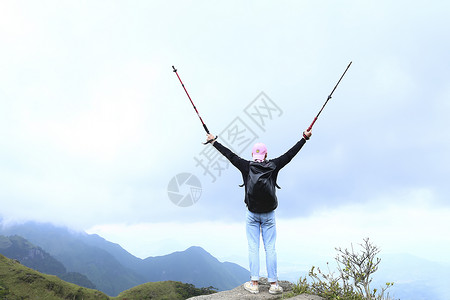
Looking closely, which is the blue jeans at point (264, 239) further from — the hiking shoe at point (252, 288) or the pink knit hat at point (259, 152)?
the pink knit hat at point (259, 152)

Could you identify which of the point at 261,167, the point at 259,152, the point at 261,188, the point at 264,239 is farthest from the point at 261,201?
the point at 259,152

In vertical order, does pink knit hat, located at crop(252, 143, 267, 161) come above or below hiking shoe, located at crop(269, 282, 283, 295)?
above

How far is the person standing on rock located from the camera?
26.9ft

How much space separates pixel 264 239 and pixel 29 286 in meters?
37.2

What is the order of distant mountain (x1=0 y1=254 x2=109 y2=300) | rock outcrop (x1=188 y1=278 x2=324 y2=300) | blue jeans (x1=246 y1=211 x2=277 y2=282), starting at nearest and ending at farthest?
rock outcrop (x1=188 y1=278 x2=324 y2=300), blue jeans (x1=246 y1=211 x2=277 y2=282), distant mountain (x1=0 y1=254 x2=109 y2=300)

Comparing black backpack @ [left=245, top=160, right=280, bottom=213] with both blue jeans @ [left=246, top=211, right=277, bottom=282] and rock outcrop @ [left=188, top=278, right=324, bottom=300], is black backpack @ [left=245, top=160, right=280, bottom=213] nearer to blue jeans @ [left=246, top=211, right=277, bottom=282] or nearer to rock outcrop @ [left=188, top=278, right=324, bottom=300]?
blue jeans @ [left=246, top=211, right=277, bottom=282]

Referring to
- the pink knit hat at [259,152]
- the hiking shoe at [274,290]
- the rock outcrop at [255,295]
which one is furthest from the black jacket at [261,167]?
the rock outcrop at [255,295]

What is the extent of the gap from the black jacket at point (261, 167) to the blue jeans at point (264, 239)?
283 millimetres

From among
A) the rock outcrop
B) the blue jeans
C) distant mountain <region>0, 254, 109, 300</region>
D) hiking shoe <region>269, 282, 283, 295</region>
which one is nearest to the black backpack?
the blue jeans

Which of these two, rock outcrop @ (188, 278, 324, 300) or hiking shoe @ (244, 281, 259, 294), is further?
hiking shoe @ (244, 281, 259, 294)

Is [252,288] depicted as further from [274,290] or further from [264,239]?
[264,239]

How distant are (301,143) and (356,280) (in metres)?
3.79

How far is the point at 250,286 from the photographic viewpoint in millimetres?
8336

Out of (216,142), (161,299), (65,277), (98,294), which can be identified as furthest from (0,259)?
(65,277)
